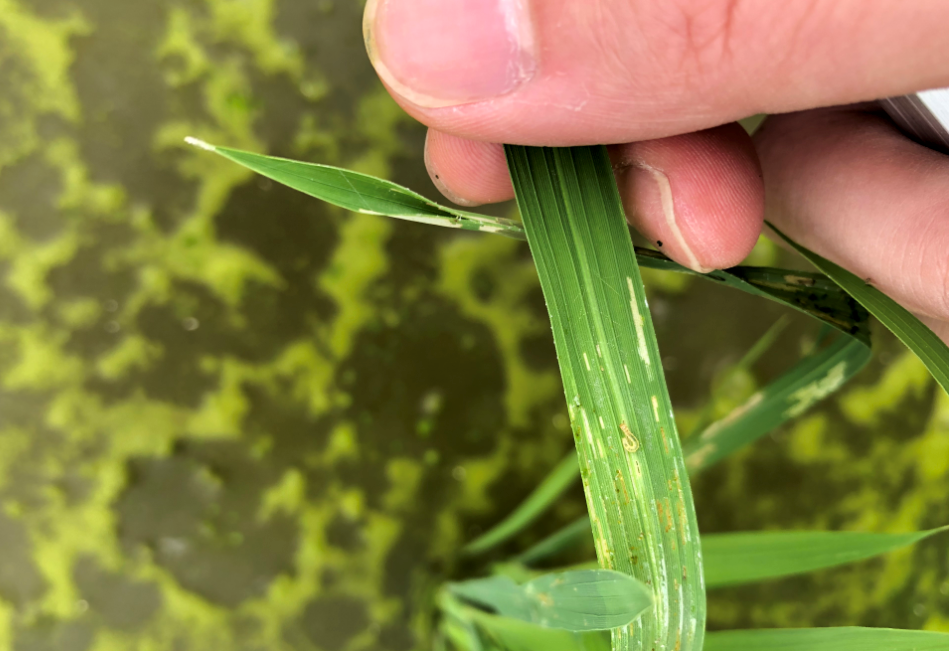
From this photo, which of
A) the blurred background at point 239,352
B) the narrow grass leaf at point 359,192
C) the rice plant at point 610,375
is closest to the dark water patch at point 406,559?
the blurred background at point 239,352

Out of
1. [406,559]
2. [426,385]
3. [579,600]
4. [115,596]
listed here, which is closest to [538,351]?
[426,385]

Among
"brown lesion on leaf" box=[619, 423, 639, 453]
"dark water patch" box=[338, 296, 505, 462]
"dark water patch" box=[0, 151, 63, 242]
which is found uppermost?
"brown lesion on leaf" box=[619, 423, 639, 453]

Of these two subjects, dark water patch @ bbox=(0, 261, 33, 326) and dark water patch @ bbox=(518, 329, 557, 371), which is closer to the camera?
dark water patch @ bbox=(0, 261, 33, 326)

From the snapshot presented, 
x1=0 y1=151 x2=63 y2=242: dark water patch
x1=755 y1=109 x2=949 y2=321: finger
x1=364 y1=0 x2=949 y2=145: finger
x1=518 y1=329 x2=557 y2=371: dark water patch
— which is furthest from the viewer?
x1=518 y1=329 x2=557 y2=371: dark water patch

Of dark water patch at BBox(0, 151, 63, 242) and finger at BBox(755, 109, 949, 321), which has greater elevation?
finger at BBox(755, 109, 949, 321)

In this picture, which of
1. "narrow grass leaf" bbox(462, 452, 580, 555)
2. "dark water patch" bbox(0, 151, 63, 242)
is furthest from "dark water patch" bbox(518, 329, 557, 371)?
"dark water patch" bbox(0, 151, 63, 242)

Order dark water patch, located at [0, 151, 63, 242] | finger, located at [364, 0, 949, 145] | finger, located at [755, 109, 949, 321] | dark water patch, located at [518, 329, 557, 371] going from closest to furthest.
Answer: finger, located at [364, 0, 949, 145], finger, located at [755, 109, 949, 321], dark water patch, located at [0, 151, 63, 242], dark water patch, located at [518, 329, 557, 371]

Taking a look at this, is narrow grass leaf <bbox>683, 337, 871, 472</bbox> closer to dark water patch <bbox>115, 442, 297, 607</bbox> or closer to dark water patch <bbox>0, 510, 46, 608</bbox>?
dark water patch <bbox>115, 442, 297, 607</bbox>

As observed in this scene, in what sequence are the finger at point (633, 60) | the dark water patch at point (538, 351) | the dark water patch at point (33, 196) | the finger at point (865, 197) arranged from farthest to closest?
1. the dark water patch at point (538, 351)
2. the dark water patch at point (33, 196)
3. the finger at point (865, 197)
4. the finger at point (633, 60)

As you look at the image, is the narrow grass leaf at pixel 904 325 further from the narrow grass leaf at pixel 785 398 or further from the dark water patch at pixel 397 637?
the dark water patch at pixel 397 637
